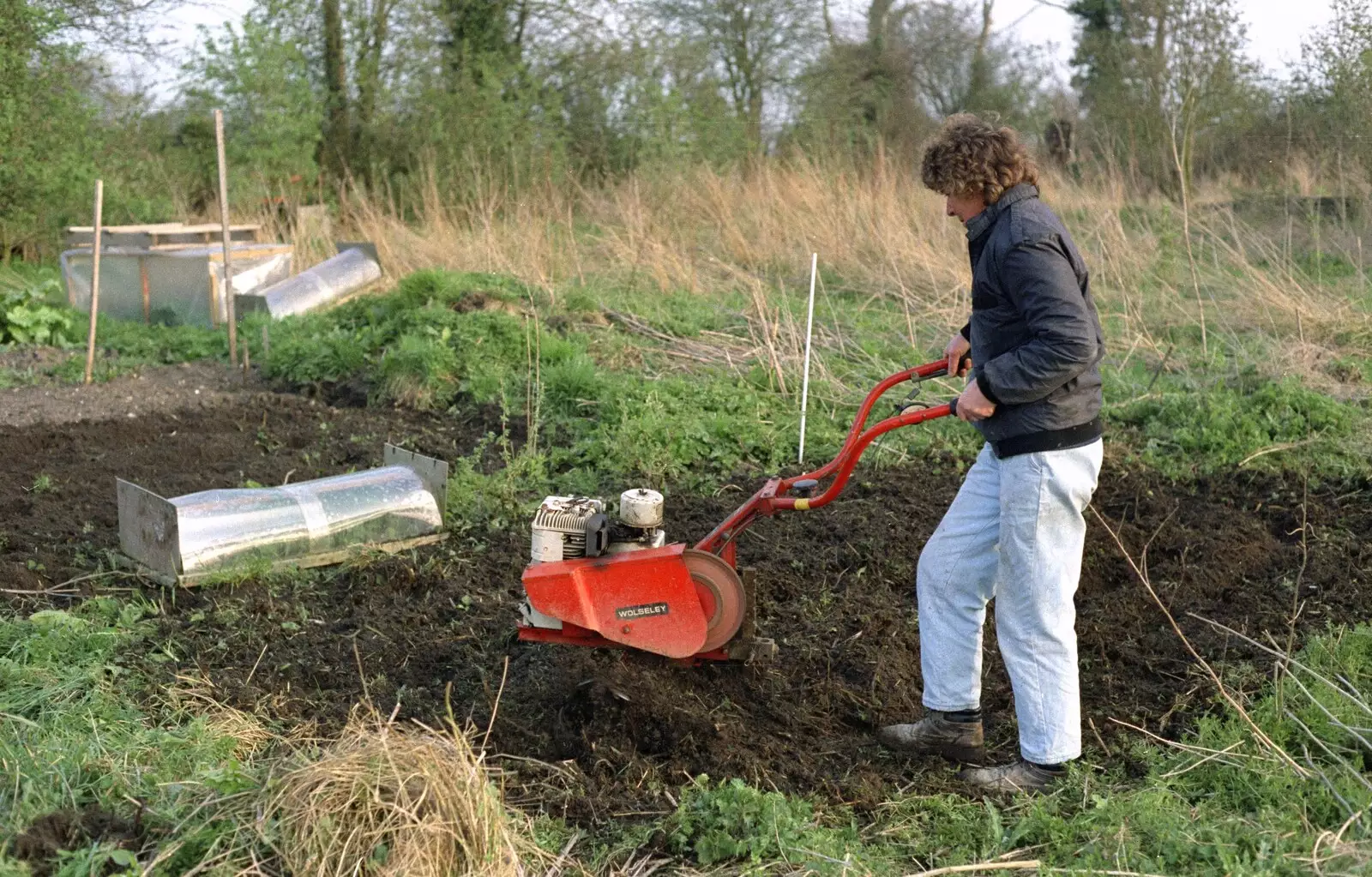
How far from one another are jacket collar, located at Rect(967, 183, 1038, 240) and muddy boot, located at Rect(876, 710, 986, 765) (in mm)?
1552

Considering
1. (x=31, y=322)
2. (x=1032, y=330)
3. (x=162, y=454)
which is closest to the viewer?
(x=1032, y=330)

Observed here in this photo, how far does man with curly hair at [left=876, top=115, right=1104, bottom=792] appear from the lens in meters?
3.57

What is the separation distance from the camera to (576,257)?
39.2ft

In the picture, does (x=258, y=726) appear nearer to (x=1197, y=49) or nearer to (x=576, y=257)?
(x=576, y=257)

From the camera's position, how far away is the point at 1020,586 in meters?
3.74

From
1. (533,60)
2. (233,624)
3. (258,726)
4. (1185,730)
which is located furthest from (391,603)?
(533,60)

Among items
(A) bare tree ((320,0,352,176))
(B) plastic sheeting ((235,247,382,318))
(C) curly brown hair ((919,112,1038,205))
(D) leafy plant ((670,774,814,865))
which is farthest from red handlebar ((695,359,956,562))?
(A) bare tree ((320,0,352,176))

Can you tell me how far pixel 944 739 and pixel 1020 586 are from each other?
2.15ft

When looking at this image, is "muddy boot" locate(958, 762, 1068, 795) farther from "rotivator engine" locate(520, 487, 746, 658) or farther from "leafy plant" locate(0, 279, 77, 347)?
"leafy plant" locate(0, 279, 77, 347)

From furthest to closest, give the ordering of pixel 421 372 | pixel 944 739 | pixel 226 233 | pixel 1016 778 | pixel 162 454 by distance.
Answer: pixel 226 233 < pixel 421 372 < pixel 162 454 < pixel 944 739 < pixel 1016 778

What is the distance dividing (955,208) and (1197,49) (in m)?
10.6

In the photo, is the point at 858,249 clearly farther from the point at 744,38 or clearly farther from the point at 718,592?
the point at 744,38

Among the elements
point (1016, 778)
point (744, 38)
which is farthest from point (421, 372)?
point (744, 38)

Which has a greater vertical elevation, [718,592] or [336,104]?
[336,104]
